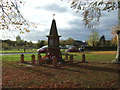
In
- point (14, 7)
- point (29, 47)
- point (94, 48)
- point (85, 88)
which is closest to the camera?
point (85, 88)

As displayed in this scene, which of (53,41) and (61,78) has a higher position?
(53,41)

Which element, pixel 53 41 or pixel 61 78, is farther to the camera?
pixel 53 41

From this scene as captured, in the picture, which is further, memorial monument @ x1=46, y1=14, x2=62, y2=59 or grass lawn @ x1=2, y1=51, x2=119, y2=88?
memorial monument @ x1=46, y1=14, x2=62, y2=59

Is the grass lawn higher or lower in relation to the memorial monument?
lower

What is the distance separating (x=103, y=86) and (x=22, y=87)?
3.62 m

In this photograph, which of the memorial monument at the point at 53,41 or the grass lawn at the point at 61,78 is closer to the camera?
the grass lawn at the point at 61,78

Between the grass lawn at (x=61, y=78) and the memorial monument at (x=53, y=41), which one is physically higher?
the memorial monument at (x=53, y=41)

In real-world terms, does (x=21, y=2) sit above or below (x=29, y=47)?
above

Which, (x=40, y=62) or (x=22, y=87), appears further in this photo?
(x=40, y=62)

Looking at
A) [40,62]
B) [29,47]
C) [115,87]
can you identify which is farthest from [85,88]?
[29,47]

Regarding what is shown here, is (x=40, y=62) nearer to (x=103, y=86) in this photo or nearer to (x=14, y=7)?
(x=14, y=7)

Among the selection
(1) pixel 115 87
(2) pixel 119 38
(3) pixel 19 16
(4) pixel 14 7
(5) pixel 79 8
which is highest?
(5) pixel 79 8

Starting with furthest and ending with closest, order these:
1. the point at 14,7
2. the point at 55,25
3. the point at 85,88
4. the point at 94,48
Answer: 1. the point at 94,48
2. the point at 55,25
3. the point at 14,7
4. the point at 85,88

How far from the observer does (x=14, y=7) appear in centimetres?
955
